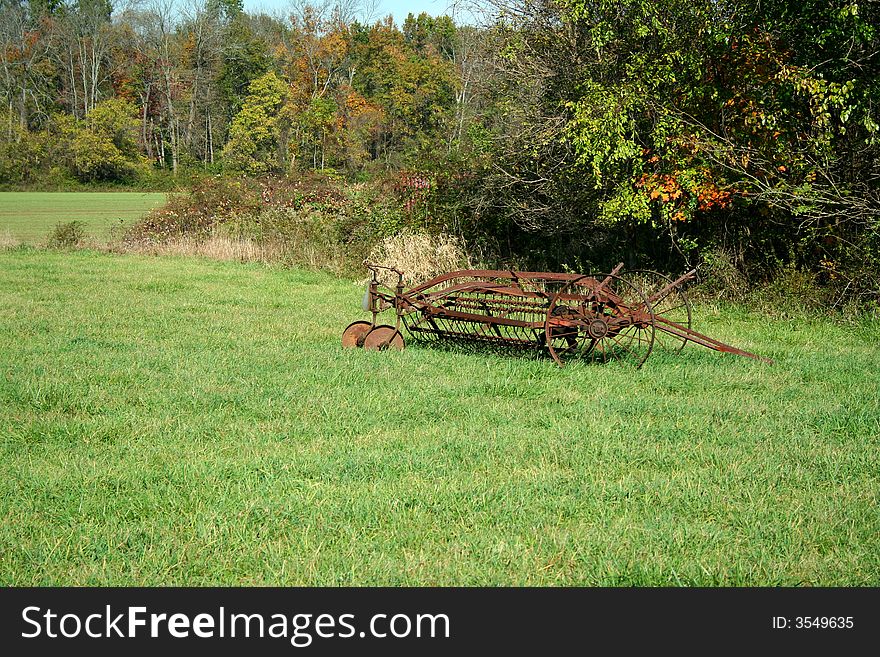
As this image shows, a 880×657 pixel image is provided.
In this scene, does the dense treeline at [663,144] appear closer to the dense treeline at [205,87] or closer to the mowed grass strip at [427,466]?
the mowed grass strip at [427,466]

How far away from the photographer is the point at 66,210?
141 ft

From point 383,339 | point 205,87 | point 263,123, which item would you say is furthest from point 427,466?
point 205,87

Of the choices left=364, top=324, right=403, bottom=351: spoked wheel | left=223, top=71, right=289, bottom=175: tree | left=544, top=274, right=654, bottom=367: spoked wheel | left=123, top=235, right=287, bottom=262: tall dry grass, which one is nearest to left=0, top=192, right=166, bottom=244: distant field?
left=123, top=235, right=287, bottom=262: tall dry grass

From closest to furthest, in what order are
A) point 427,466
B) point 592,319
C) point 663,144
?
point 427,466 → point 592,319 → point 663,144

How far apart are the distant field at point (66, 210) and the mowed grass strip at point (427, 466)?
61.3 ft

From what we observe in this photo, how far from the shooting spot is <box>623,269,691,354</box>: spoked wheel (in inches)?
355

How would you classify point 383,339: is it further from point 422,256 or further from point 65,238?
point 65,238

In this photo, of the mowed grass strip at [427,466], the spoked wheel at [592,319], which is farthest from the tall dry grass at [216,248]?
the spoked wheel at [592,319]

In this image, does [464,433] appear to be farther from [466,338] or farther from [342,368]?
[466,338]

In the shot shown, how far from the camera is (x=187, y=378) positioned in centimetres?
791

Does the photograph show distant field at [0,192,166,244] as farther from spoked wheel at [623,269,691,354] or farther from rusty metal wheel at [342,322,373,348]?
rusty metal wheel at [342,322,373,348]

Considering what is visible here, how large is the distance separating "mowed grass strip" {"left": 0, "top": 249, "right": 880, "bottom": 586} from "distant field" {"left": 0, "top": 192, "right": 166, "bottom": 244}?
18.7 m

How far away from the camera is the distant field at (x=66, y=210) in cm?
3050

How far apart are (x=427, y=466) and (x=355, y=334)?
4321 millimetres
